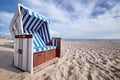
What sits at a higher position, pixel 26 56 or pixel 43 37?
pixel 43 37

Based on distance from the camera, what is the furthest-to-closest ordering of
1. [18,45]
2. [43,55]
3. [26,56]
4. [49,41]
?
[49,41] → [43,55] → [18,45] → [26,56]

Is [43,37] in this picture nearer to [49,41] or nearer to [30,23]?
[49,41]

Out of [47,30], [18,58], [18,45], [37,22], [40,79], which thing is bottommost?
[40,79]

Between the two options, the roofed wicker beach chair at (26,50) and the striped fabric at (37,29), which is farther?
the striped fabric at (37,29)

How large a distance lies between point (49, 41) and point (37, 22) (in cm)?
108

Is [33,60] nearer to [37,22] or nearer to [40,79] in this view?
[40,79]

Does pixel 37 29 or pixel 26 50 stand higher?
pixel 37 29

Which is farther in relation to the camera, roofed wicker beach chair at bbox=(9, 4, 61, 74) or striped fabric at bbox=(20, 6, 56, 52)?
striped fabric at bbox=(20, 6, 56, 52)

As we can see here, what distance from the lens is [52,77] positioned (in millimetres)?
2797

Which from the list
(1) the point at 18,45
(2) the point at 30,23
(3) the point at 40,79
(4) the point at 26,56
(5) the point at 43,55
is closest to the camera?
(3) the point at 40,79

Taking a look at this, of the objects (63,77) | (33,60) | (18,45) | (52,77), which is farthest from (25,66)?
(63,77)

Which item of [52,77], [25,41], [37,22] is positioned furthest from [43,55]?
[37,22]

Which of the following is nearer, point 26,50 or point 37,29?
point 26,50

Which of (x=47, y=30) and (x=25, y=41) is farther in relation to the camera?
(x=47, y=30)
